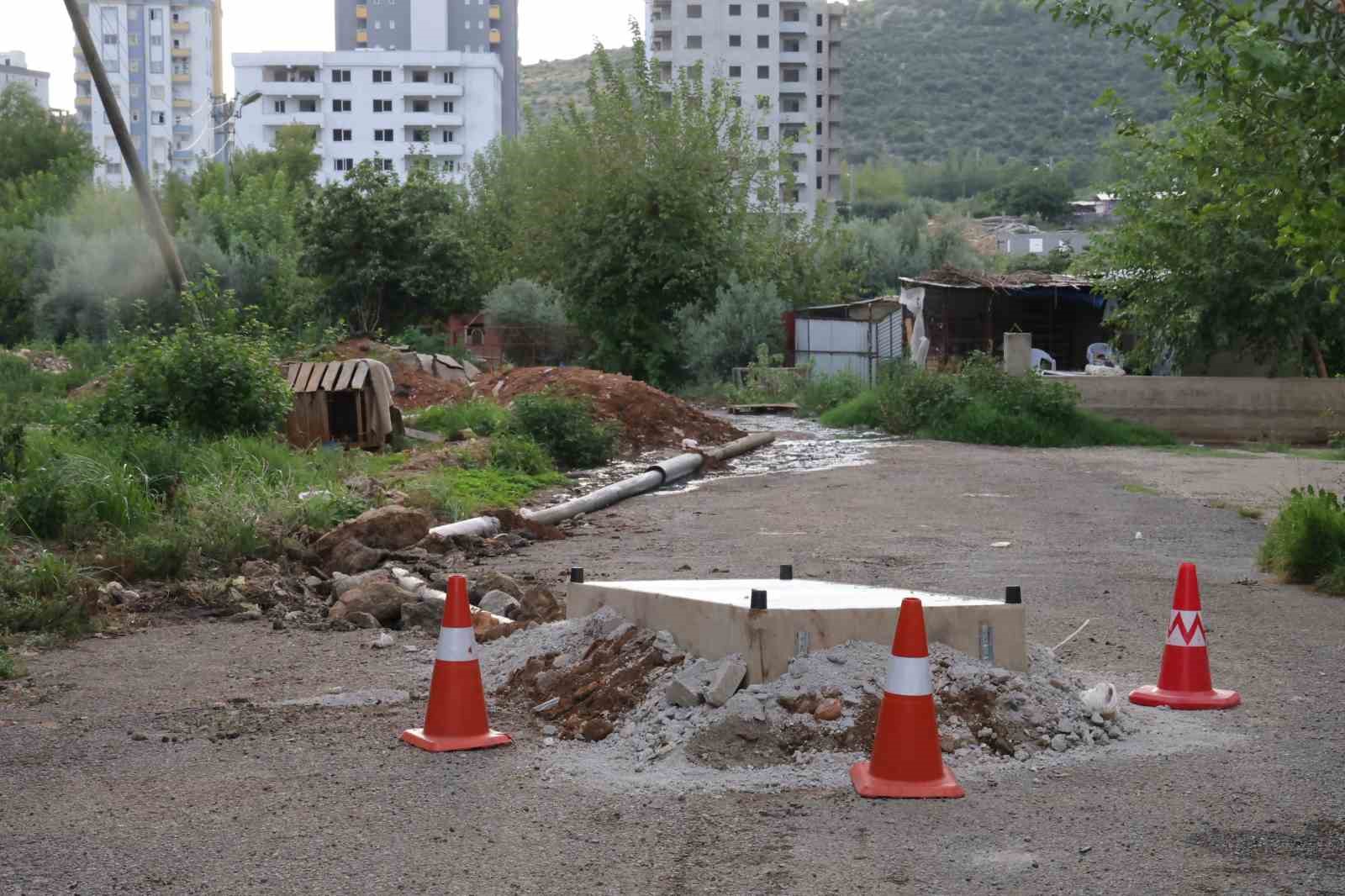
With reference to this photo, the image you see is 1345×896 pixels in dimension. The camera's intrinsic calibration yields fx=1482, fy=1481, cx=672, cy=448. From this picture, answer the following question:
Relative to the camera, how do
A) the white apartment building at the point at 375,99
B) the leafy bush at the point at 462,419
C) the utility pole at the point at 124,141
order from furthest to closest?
the white apartment building at the point at 375,99 < the utility pole at the point at 124,141 < the leafy bush at the point at 462,419

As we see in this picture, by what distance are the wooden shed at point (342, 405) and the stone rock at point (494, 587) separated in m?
9.49

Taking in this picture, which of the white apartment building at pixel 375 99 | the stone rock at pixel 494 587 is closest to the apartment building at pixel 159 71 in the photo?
the white apartment building at pixel 375 99

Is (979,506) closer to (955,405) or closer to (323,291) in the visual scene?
(955,405)

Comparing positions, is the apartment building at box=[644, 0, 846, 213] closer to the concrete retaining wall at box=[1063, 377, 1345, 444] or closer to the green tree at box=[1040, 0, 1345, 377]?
the concrete retaining wall at box=[1063, 377, 1345, 444]

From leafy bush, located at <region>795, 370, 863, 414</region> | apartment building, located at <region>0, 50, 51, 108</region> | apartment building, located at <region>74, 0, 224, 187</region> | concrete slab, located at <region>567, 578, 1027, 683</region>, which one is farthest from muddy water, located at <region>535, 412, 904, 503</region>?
apartment building, located at <region>0, 50, 51, 108</region>

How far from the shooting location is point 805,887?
437cm

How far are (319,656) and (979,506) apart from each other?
361 inches

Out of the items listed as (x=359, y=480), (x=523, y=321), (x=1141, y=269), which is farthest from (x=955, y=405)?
(x=523, y=321)

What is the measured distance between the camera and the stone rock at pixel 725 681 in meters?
5.94

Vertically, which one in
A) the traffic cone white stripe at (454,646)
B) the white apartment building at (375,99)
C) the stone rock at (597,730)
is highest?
the white apartment building at (375,99)

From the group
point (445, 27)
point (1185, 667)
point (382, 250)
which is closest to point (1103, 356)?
point (382, 250)

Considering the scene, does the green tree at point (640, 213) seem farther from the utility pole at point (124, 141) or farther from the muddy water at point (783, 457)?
the utility pole at point (124, 141)

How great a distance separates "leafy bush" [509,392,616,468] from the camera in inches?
747

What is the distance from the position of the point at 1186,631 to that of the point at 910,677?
209 cm
